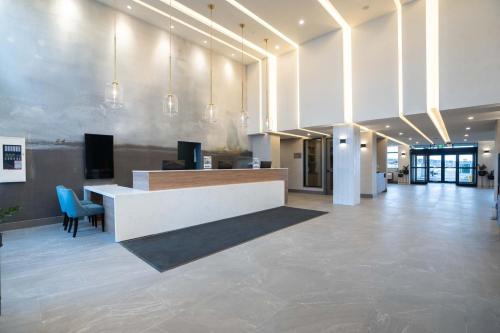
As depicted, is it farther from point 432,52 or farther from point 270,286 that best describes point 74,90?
point 432,52

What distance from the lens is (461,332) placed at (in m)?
1.97

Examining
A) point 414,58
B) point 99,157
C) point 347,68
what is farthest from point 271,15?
point 99,157

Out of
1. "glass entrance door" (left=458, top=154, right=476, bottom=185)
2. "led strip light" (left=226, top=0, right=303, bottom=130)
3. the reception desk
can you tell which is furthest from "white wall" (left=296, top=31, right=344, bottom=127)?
"glass entrance door" (left=458, top=154, right=476, bottom=185)

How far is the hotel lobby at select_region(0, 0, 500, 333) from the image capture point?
243 cm

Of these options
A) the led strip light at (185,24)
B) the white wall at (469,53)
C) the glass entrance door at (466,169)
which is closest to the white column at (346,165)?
the white wall at (469,53)

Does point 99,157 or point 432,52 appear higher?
point 432,52

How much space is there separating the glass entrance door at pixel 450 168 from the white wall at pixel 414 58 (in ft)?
44.0

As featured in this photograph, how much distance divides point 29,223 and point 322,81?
909 cm

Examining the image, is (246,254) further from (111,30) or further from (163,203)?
(111,30)

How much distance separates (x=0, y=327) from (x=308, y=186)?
11275 millimetres

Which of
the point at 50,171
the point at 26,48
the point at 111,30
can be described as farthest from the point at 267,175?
the point at 26,48

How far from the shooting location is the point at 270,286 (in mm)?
2738

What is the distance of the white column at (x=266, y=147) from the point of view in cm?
1087

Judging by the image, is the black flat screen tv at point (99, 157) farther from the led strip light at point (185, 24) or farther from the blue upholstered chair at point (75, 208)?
the led strip light at point (185, 24)
